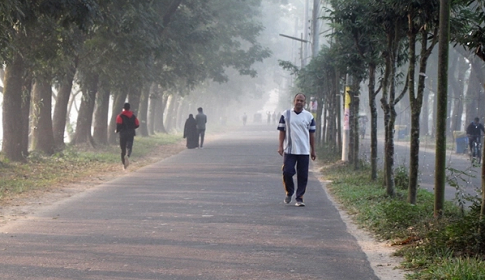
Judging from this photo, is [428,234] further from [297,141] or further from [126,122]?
[126,122]

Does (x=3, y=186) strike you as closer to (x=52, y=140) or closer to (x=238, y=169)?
(x=238, y=169)

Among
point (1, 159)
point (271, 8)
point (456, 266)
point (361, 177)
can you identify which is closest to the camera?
point (456, 266)

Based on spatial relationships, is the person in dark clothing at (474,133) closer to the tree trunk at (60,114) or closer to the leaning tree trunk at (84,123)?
the leaning tree trunk at (84,123)

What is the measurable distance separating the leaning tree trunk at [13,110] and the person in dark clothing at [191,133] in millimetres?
12483

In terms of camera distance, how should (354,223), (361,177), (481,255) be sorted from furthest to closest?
(361,177)
(354,223)
(481,255)

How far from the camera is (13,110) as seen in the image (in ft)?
67.0

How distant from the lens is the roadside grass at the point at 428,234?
718cm

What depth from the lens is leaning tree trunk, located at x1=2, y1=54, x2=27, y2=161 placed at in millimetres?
20172

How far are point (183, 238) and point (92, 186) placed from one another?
24.8 ft

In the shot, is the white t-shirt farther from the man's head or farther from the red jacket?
the red jacket

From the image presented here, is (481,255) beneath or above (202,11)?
beneath

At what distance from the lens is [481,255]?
7.71 metres

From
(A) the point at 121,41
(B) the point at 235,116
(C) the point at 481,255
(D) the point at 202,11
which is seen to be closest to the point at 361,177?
(A) the point at 121,41

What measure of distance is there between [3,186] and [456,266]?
34.2 ft
